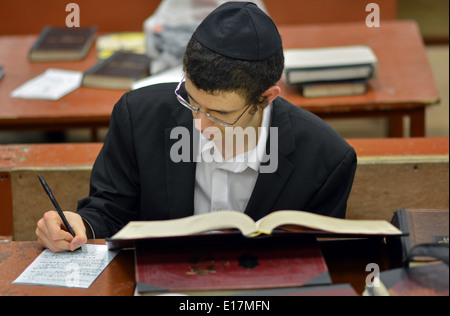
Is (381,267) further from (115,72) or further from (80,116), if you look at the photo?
(115,72)

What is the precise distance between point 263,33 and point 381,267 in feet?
1.96

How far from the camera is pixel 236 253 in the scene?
1321 millimetres

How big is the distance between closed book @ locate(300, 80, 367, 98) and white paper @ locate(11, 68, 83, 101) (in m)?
1.09

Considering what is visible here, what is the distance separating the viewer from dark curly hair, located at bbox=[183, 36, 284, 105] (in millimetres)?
1479

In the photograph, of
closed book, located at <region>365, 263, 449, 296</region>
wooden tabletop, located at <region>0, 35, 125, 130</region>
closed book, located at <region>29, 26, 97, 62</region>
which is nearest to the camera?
closed book, located at <region>365, 263, 449, 296</region>

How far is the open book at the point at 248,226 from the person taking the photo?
1.22m

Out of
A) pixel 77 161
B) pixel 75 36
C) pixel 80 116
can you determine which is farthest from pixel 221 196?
pixel 75 36

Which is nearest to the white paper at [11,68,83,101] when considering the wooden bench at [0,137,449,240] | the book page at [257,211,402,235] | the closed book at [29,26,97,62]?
the closed book at [29,26,97,62]

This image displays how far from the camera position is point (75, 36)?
362 centimetres

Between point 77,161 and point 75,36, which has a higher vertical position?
point 75,36

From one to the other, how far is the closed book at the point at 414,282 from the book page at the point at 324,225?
8 centimetres

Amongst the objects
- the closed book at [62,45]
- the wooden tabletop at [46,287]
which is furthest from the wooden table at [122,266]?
the closed book at [62,45]

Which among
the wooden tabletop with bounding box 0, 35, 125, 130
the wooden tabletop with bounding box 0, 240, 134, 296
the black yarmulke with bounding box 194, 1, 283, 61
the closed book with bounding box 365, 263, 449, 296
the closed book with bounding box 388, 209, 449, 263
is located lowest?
the wooden tabletop with bounding box 0, 240, 134, 296

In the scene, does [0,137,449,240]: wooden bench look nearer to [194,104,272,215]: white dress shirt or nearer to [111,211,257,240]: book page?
[194,104,272,215]: white dress shirt
